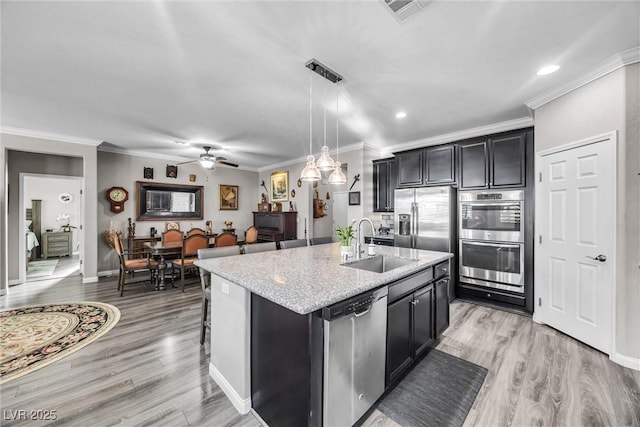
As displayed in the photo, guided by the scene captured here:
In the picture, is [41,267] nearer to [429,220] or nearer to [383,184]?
[383,184]

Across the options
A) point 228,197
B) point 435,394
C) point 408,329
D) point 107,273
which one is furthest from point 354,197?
point 107,273

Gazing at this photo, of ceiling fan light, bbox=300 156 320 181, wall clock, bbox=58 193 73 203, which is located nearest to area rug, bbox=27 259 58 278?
wall clock, bbox=58 193 73 203

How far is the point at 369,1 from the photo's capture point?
159cm

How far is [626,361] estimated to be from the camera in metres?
2.20

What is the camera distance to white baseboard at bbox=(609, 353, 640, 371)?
2159 mm

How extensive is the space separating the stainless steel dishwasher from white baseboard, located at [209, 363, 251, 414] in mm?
697

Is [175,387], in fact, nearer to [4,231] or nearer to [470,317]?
[470,317]

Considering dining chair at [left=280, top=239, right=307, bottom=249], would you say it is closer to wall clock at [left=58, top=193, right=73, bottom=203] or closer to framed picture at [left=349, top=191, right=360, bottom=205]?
framed picture at [left=349, top=191, right=360, bottom=205]

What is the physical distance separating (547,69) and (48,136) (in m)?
7.06

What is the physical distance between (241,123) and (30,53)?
2.12 meters

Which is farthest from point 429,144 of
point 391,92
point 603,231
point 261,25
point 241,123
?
point 261,25

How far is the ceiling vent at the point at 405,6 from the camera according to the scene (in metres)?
1.58

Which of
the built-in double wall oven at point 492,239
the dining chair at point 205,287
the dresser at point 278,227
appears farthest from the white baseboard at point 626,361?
the dresser at point 278,227

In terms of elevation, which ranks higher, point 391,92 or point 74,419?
point 391,92
